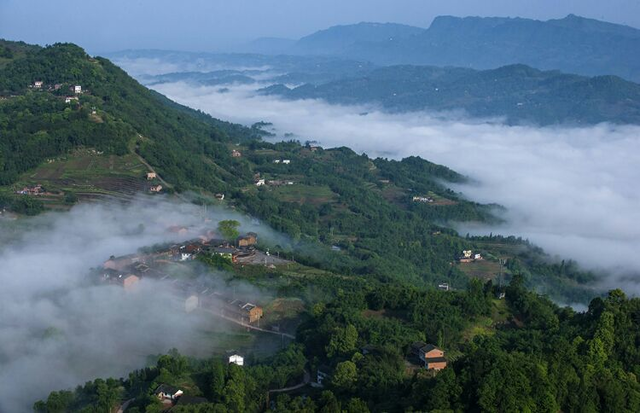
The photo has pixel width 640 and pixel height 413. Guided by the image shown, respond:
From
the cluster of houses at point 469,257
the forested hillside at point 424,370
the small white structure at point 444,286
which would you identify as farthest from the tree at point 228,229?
the cluster of houses at point 469,257

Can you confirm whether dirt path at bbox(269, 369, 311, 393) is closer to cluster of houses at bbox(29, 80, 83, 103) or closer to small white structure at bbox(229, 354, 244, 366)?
small white structure at bbox(229, 354, 244, 366)

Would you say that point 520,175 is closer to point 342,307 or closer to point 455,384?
point 342,307

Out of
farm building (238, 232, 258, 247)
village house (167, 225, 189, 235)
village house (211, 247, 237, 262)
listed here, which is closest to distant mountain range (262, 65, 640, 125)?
farm building (238, 232, 258, 247)

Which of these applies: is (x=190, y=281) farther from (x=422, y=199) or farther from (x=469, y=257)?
(x=422, y=199)

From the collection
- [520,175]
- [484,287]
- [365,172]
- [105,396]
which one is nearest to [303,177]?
[365,172]

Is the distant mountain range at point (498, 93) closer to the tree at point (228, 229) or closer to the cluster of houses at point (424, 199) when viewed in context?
the cluster of houses at point (424, 199)

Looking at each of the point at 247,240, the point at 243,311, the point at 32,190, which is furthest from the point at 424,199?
the point at 243,311
